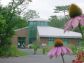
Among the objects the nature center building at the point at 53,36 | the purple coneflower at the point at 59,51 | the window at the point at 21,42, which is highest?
the purple coneflower at the point at 59,51

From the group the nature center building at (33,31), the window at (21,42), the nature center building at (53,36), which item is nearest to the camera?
the nature center building at (53,36)

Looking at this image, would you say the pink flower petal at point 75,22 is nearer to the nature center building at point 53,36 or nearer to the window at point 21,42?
the nature center building at point 53,36

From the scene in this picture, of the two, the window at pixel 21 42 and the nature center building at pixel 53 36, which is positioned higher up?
the nature center building at pixel 53 36

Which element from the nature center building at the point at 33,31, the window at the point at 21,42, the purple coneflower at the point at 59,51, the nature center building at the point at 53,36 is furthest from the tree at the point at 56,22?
the purple coneflower at the point at 59,51

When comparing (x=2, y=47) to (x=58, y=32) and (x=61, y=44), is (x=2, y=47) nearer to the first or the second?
(x=58, y=32)

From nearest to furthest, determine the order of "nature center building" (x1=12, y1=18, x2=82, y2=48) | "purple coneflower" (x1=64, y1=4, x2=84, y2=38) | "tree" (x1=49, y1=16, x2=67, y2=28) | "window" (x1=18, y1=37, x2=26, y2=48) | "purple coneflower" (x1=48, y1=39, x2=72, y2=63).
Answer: "purple coneflower" (x1=64, y1=4, x2=84, y2=38) < "purple coneflower" (x1=48, y1=39, x2=72, y2=63) < "nature center building" (x1=12, y1=18, x2=82, y2=48) < "window" (x1=18, y1=37, x2=26, y2=48) < "tree" (x1=49, y1=16, x2=67, y2=28)

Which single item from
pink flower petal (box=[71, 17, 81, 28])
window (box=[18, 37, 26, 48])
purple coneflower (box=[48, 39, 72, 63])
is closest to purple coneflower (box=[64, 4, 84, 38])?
pink flower petal (box=[71, 17, 81, 28])

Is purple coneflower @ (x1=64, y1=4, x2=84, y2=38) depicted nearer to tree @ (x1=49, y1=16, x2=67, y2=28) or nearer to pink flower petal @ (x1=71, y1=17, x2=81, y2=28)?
pink flower petal @ (x1=71, y1=17, x2=81, y2=28)

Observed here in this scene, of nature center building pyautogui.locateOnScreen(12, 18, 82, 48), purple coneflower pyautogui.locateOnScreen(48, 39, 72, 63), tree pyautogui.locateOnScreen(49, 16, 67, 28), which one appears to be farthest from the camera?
tree pyautogui.locateOnScreen(49, 16, 67, 28)

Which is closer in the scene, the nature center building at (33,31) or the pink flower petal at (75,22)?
the pink flower petal at (75,22)

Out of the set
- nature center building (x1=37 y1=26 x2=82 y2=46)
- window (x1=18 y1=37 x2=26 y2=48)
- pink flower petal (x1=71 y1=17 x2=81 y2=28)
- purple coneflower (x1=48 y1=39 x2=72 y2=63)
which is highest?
pink flower petal (x1=71 y1=17 x2=81 y2=28)

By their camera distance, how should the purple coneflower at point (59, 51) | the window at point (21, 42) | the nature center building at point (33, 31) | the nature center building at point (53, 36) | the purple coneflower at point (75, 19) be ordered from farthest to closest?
the window at point (21, 42)
the nature center building at point (33, 31)
the nature center building at point (53, 36)
the purple coneflower at point (59, 51)
the purple coneflower at point (75, 19)

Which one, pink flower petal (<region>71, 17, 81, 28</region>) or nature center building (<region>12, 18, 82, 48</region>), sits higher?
pink flower petal (<region>71, 17, 81, 28</region>)

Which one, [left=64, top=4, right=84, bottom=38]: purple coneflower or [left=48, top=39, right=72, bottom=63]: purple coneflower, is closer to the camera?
[left=64, top=4, right=84, bottom=38]: purple coneflower
